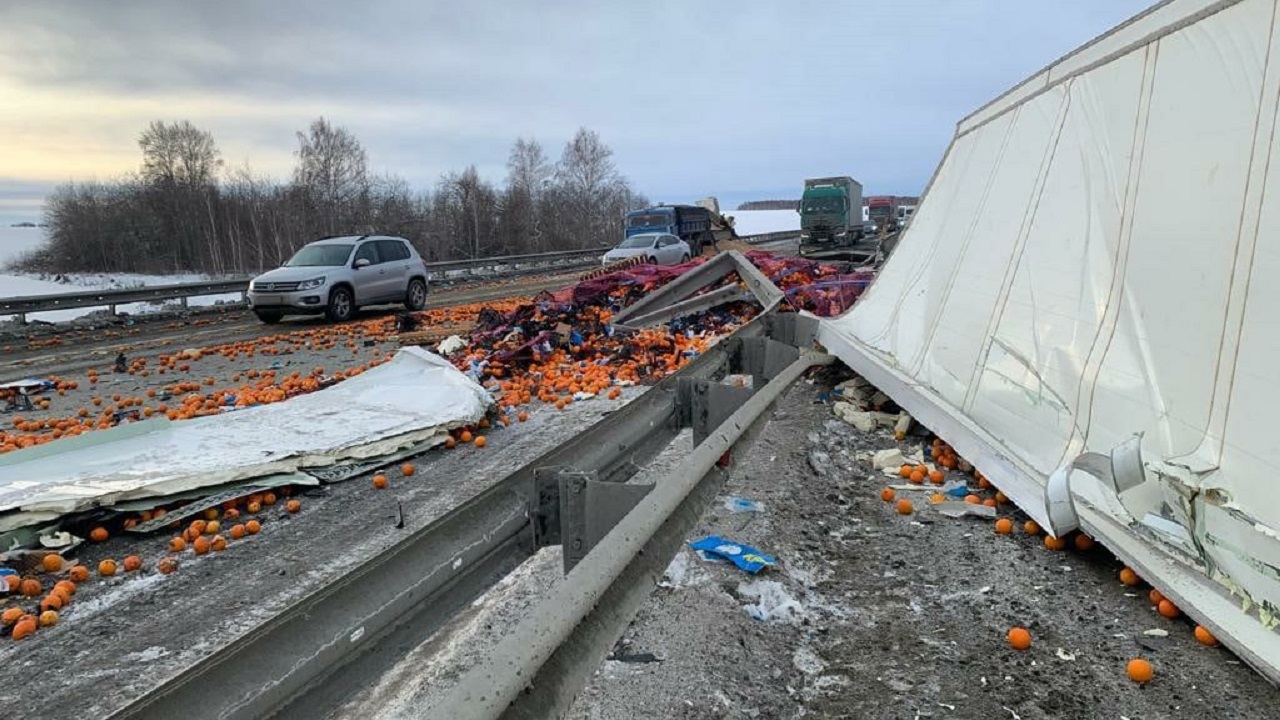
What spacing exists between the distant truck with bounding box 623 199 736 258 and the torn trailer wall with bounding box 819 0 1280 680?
26970 millimetres

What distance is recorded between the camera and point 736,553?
3.98 m

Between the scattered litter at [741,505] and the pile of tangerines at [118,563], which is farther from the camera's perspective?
the scattered litter at [741,505]

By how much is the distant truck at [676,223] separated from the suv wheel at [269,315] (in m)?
18.2

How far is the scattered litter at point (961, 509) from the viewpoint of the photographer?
439cm

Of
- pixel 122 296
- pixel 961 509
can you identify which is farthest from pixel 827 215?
pixel 961 509

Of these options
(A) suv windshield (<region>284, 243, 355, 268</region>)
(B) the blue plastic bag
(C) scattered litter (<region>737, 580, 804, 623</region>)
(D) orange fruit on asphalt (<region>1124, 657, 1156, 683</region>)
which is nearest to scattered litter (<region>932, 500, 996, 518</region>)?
(B) the blue plastic bag

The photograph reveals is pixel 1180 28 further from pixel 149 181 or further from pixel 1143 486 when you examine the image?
pixel 149 181

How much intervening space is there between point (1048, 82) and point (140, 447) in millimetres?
7717

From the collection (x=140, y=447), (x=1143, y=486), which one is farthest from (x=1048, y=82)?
(x=140, y=447)

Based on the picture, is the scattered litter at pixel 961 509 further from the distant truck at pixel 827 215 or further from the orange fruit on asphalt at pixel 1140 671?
the distant truck at pixel 827 215

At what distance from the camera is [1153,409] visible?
3393 millimetres

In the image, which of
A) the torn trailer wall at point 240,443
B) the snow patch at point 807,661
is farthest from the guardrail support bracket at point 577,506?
the torn trailer wall at point 240,443

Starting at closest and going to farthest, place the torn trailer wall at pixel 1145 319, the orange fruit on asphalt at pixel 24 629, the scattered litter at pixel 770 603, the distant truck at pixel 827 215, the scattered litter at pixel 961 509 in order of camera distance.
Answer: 1. the torn trailer wall at pixel 1145 319
2. the scattered litter at pixel 770 603
3. the orange fruit on asphalt at pixel 24 629
4. the scattered litter at pixel 961 509
5. the distant truck at pixel 827 215

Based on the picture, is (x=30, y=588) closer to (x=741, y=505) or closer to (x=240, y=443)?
(x=240, y=443)
